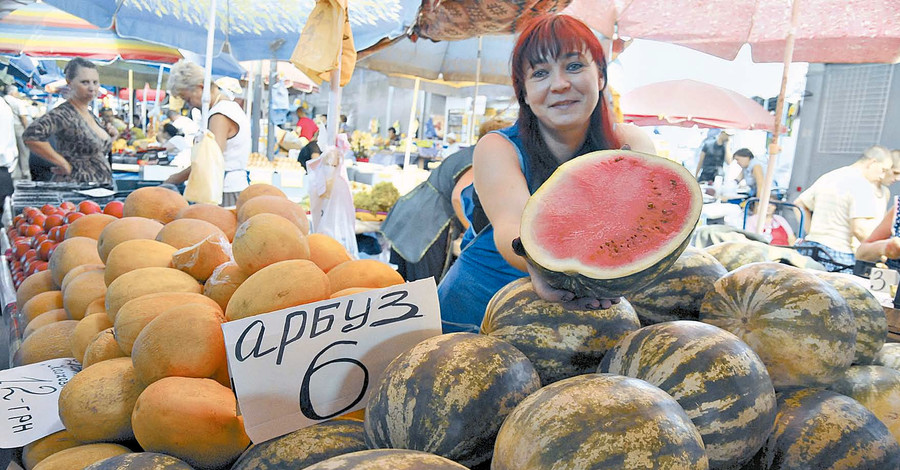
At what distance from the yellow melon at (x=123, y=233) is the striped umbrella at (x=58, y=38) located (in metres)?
10.9

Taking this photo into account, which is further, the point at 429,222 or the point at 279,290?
the point at 429,222

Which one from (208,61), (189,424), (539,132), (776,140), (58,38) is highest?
(58,38)

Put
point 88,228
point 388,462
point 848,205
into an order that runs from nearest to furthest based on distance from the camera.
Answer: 1. point 388,462
2. point 88,228
3. point 848,205

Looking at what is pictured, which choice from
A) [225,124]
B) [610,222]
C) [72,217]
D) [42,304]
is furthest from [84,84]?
[610,222]

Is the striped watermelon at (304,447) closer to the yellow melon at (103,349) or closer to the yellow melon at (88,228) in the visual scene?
the yellow melon at (103,349)

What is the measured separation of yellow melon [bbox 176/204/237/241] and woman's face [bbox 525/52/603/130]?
1144mm

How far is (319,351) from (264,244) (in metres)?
0.42

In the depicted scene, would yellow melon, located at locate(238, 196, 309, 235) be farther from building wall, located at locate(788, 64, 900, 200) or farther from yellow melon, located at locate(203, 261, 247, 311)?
building wall, located at locate(788, 64, 900, 200)

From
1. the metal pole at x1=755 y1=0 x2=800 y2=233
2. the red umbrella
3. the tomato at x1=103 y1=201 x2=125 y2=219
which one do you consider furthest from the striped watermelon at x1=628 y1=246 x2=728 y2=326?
the red umbrella

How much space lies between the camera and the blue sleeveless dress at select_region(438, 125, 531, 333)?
2000 millimetres

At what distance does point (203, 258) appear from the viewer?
5.33ft

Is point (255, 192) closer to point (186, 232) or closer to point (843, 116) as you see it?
point (186, 232)

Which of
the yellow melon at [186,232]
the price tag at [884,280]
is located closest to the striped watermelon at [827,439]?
the yellow melon at [186,232]

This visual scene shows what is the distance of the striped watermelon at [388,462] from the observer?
678 millimetres
